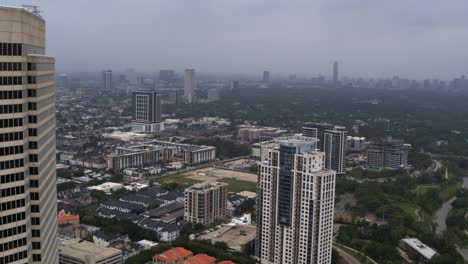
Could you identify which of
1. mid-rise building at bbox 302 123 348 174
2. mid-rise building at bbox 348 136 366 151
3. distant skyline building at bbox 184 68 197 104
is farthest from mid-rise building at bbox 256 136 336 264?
distant skyline building at bbox 184 68 197 104

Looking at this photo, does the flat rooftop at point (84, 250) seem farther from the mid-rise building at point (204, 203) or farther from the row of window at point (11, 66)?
the row of window at point (11, 66)

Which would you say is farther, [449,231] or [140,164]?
[140,164]

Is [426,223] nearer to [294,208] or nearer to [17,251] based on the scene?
[294,208]

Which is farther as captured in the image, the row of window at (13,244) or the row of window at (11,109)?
the row of window at (13,244)

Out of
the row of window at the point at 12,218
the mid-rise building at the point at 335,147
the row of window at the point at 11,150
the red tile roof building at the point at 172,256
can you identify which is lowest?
the red tile roof building at the point at 172,256

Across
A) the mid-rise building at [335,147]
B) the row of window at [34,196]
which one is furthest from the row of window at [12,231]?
the mid-rise building at [335,147]

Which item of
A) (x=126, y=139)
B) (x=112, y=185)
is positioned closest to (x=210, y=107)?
(x=126, y=139)
